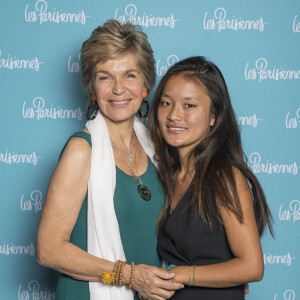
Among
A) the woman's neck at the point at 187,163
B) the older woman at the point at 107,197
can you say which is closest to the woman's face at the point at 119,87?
the older woman at the point at 107,197

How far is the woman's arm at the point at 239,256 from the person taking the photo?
5.00 ft

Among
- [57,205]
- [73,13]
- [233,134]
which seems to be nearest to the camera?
[57,205]

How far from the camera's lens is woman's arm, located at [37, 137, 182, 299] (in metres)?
1.55

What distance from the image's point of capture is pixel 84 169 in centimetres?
160

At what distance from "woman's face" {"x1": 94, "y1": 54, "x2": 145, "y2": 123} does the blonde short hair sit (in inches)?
1.0

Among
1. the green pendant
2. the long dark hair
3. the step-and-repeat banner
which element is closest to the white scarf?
the green pendant

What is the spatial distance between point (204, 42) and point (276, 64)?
433mm

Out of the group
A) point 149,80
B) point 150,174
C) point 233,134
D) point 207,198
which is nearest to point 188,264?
point 207,198

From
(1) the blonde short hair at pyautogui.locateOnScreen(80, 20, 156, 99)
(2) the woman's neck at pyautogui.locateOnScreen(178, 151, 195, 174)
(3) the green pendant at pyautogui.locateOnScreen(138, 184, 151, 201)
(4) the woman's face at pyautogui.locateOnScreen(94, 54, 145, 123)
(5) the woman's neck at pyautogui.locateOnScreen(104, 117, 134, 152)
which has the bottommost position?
(3) the green pendant at pyautogui.locateOnScreen(138, 184, 151, 201)

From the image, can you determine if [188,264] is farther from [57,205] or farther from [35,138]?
[35,138]

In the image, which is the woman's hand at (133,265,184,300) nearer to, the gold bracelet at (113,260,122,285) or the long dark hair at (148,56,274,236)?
the gold bracelet at (113,260,122,285)

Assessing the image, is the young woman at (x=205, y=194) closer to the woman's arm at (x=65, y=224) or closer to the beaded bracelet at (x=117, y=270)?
the beaded bracelet at (x=117, y=270)

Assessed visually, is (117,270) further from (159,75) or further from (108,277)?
(159,75)

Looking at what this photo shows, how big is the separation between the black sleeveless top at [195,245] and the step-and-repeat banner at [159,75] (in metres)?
0.95
